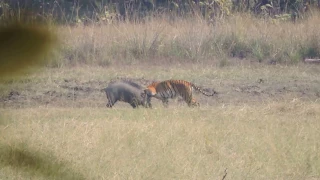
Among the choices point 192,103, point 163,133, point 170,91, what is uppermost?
point 163,133

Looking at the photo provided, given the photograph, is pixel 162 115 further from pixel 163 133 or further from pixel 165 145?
pixel 165 145

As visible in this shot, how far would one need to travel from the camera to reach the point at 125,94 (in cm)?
993

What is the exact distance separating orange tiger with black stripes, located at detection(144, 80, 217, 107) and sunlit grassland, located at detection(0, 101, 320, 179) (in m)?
1.43

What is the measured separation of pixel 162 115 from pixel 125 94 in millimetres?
1566

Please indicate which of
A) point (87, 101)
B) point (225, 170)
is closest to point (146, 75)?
point (87, 101)

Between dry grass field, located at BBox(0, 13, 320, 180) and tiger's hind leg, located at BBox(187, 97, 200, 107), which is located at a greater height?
dry grass field, located at BBox(0, 13, 320, 180)

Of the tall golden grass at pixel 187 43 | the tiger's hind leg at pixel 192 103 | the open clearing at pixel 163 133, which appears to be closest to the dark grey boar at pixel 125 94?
the open clearing at pixel 163 133

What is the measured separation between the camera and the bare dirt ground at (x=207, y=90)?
33.3 ft

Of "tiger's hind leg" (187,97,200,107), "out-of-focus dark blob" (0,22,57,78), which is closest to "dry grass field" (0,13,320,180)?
"tiger's hind leg" (187,97,200,107)

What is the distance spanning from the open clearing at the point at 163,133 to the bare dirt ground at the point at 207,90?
2 cm

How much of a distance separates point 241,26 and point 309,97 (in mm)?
3932

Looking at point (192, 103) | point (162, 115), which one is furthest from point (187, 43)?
point (162, 115)

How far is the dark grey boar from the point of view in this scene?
9883mm

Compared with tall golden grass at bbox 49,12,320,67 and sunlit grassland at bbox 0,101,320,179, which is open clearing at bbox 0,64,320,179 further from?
tall golden grass at bbox 49,12,320,67
